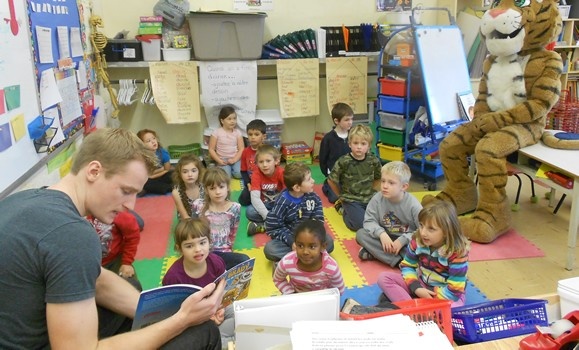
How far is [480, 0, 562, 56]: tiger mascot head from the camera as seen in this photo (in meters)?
2.77

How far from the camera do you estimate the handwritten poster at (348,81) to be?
14.4ft

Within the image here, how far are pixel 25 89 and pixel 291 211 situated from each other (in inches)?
56.7

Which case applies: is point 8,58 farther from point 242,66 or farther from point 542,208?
point 542,208

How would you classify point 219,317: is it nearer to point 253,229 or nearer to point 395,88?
point 253,229

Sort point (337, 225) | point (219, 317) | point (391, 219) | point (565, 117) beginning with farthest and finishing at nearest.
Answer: point (565, 117) < point (337, 225) < point (391, 219) < point (219, 317)

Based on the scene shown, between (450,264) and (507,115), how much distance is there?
1362 millimetres

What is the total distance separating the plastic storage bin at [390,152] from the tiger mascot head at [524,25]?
1.30m

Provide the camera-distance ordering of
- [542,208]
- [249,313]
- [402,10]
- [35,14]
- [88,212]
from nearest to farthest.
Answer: [249,313] → [88,212] → [35,14] → [542,208] → [402,10]

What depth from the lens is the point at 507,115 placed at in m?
2.89

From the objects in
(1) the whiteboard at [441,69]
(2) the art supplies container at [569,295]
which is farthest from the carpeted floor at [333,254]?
(1) the whiteboard at [441,69]

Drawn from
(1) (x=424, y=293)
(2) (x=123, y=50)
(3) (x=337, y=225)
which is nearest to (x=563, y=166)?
(1) (x=424, y=293)

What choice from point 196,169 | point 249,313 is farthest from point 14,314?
point 196,169

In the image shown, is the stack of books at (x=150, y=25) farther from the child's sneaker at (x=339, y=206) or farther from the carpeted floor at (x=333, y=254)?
the child's sneaker at (x=339, y=206)

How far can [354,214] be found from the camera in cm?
311
